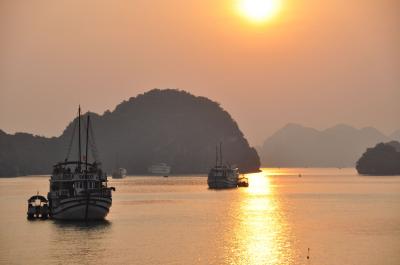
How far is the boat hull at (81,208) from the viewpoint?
114m

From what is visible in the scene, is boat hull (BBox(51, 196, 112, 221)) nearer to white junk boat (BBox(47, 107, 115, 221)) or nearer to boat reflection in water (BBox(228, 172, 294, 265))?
white junk boat (BBox(47, 107, 115, 221))

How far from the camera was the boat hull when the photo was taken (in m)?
114

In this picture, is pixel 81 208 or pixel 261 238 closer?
pixel 261 238

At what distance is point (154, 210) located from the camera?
158 meters

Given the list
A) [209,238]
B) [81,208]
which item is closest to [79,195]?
[81,208]

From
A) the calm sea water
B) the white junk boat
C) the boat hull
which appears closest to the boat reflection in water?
the calm sea water

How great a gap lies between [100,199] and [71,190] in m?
5.03

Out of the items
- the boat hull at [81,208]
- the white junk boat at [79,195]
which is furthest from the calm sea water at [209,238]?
the white junk boat at [79,195]

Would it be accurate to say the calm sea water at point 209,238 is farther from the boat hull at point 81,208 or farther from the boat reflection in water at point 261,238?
the boat hull at point 81,208

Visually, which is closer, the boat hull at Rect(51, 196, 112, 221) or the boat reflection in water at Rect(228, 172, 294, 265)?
the boat reflection in water at Rect(228, 172, 294, 265)

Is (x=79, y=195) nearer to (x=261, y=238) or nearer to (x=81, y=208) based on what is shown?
(x=81, y=208)

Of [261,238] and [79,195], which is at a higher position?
[79,195]

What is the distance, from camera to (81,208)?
114 metres

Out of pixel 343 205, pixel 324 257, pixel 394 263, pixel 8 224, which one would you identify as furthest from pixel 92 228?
pixel 343 205
